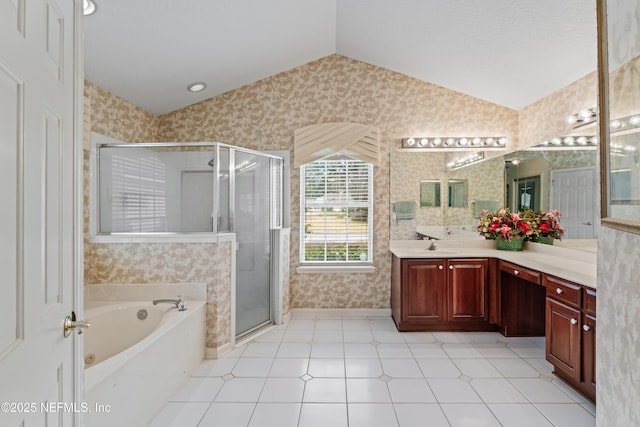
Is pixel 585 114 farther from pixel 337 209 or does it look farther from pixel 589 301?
pixel 337 209

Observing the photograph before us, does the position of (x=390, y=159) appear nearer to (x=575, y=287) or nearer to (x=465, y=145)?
(x=465, y=145)

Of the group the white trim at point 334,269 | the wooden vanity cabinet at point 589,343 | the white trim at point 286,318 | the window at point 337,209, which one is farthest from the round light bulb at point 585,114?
the white trim at point 286,318

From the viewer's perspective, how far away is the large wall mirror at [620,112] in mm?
943

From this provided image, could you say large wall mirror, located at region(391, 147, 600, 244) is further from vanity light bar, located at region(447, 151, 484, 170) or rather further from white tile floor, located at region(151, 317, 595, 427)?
white tile floor, located at region(151, 317, 595, 427)

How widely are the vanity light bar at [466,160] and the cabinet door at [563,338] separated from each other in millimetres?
1868

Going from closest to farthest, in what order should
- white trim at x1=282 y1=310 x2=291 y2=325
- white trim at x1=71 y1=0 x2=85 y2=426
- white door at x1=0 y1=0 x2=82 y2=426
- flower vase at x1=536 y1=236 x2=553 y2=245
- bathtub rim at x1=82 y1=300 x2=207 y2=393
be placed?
white door at x1=0 y1=0 x2=82 y2=426
white trim at x1=71 y1=0 x2=85 y2=426
bathtub rim at x1=82 y1=300 x2=207 y2=393
flower vase at x1=536 y1=236 x2=553 y2=245
white trim at x1=282 y1=310 x2=291 y2=325

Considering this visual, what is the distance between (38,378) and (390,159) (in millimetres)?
3631

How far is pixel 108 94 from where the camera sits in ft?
10.2

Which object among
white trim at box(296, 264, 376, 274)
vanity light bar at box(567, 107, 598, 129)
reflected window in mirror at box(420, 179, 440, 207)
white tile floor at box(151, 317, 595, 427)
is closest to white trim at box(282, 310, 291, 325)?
white tile floor at box(151, 317, 595, 427)

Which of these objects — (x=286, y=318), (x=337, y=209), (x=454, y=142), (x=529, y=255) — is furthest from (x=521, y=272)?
(x=286, y=318)

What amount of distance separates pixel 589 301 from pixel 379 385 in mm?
1464

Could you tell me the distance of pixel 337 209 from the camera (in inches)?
161

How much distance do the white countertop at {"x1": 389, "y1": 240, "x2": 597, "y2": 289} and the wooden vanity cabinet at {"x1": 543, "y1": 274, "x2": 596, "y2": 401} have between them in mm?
90

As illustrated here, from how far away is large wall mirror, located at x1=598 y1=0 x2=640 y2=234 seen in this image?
3.09ft
